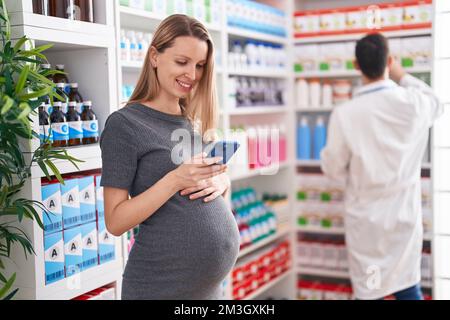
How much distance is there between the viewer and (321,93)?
5145mm

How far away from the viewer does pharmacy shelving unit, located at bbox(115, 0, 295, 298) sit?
329 centimetres

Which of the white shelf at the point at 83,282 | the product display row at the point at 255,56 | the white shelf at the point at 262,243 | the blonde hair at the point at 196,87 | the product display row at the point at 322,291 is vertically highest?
the product display row at the point at 255,56

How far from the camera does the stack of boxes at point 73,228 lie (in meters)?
2.48

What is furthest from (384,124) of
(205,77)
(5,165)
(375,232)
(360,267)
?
(5,165)

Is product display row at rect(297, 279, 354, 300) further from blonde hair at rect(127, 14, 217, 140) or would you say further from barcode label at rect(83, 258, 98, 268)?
blonde hair at rect(127, 14, 217, 140)

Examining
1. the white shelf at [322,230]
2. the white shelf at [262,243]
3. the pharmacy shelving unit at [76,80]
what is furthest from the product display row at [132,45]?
the white shelf at [322,230]

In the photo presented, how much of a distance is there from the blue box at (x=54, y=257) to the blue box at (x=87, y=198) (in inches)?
7.5

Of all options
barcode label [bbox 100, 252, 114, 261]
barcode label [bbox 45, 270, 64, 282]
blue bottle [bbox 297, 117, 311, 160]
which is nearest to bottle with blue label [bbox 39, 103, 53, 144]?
barcode label [bbox 45, 270, 64, 282]

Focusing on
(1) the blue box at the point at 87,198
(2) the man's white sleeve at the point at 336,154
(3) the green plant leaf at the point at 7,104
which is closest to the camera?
(3) the green plant leaf at the point at 7,104

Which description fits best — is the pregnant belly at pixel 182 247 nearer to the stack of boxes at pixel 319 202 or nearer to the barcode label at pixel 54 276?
the barcode label at pixel 54 276

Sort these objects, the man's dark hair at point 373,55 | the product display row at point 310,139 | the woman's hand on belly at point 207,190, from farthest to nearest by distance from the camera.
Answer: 1. the product display row at point 310,139
2. the man's dark hair at point 373,55
3. the woman's hand on belly at point 207,190

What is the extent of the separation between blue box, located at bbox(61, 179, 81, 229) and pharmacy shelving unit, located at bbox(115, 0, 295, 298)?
43 cm
